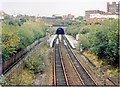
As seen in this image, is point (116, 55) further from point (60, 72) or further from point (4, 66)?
point (4, 66)

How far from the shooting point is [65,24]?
3199 inches

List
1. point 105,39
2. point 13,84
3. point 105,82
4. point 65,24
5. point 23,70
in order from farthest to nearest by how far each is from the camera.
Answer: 1. point 65,24
2. point 105,39
3. point 23,70
4. point 105,82
5. point 13,84

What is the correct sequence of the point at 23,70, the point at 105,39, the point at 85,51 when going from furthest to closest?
1. the point at 85,51
2. the point at 105,39
3. the point at 23,70

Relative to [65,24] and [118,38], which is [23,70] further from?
Answer: [65,24]

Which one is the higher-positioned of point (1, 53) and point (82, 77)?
point (1, 53)

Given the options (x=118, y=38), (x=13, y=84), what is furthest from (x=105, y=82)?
(x=13, y=84)

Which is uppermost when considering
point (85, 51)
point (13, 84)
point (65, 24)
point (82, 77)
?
point (13, 84)

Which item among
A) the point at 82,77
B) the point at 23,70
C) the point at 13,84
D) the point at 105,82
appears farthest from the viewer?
the point at 23,70

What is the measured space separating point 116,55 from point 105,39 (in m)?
2.50

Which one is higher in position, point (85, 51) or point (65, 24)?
point (85, 51)

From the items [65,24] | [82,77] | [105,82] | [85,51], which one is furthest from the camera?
[65,24]

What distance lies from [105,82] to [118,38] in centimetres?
284

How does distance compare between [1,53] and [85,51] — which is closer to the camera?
[1,53]

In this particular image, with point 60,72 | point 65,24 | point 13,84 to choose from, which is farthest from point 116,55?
point 65,24
